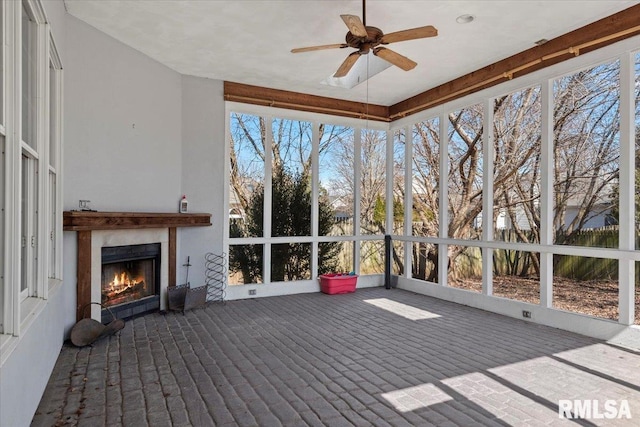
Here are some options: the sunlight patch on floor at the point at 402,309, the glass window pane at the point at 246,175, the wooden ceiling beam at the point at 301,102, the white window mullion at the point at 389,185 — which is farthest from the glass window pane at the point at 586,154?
the glass window pane at the point at 246,175

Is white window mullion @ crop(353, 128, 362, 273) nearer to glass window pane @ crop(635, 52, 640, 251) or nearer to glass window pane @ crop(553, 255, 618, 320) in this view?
glass window pane @ crop(553, 255, 618, 320)

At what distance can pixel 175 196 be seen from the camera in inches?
209

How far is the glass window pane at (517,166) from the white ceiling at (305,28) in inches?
25.8

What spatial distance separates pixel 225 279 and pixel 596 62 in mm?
5219

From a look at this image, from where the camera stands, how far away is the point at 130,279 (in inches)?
189

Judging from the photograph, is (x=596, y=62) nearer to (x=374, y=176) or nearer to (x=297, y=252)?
(x=374, y=176)

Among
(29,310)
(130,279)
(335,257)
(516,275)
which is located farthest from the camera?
(335,257)

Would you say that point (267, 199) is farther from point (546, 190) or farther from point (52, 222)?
point (546, 190)

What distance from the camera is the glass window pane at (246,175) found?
588 centimetres

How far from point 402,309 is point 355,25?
364cm

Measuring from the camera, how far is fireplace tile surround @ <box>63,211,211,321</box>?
3.82 m

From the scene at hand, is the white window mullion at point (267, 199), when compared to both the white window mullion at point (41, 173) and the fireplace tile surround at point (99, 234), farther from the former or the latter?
the white window mullion at point (41, 173)

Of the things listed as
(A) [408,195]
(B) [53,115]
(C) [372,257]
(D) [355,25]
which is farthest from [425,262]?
(B) [53,115]

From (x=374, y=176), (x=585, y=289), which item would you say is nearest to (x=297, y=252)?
(x=374, y=176)
